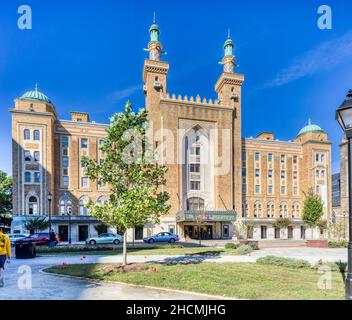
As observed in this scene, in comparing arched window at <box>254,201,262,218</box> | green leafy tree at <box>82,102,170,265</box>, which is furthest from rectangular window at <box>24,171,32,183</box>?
arched window at <box>254,201,262,218</box>

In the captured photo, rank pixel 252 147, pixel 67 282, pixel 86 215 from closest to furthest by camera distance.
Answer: pixel 67 282, pixel 86 215, pixel 252 147

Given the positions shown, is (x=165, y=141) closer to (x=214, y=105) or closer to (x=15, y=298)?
(x=214, y=105)

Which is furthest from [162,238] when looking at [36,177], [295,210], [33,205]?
[295,210]

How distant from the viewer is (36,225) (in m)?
37.2

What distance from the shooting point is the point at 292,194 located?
55.8m

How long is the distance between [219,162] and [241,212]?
9.58 m

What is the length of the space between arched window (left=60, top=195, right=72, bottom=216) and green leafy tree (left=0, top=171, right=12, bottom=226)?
1959 centimetres

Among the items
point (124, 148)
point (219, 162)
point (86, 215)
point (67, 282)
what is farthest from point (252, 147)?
point (67, 282)

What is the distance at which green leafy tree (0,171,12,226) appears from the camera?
186 feet

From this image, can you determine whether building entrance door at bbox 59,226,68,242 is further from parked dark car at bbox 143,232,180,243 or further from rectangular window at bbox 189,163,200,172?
rectangular window at bbox 189,163,200,172

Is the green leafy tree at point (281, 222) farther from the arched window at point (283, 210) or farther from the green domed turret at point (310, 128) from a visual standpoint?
the green domed turret at point (310, 128)

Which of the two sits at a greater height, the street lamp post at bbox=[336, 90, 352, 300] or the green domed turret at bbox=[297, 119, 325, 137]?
the green domed turret at bbox=[297, 119, 325, 137]

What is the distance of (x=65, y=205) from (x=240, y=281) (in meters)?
40.1

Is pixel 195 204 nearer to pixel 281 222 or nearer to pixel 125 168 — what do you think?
pixel 281 222
